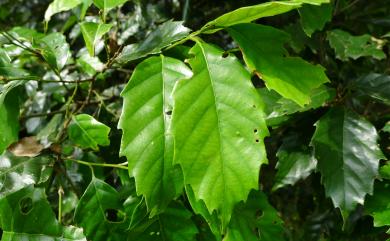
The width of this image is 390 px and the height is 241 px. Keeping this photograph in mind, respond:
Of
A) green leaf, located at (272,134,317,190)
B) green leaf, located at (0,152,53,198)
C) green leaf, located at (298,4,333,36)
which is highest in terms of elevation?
green leaf, located at (298,4,333,36)

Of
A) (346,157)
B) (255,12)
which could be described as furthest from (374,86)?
(255,12)

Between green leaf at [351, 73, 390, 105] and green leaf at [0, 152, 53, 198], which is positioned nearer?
green leaf at [0, 152, 53, 198]

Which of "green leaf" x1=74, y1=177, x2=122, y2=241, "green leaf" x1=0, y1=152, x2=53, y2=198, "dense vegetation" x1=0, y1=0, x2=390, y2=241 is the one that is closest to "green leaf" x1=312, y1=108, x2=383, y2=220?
"dense vegetation" x1=0, y1=0, x2=390, y2=241

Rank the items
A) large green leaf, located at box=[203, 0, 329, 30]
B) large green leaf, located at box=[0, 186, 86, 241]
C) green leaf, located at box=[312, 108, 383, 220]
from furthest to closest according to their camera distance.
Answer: green leaf, located at box=[312, 108, 383, 220], large green leaf, located at box=[0, 186, 86, 241], large green leaf, located at box=[203, 0, 329, 30]

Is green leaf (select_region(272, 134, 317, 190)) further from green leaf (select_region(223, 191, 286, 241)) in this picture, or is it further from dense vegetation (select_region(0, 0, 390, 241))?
green leaf (select_region(223, 191, 286, 241))

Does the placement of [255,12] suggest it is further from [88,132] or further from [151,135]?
[88,132]

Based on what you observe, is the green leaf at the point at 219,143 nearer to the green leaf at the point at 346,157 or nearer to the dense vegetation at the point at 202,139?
the dense vegetation at the point at 202,139
